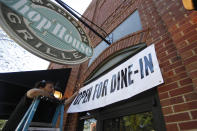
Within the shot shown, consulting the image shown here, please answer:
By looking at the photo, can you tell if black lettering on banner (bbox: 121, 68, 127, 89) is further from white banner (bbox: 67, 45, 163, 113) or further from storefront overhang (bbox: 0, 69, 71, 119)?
storefront overhang (bbox: 0, 69, 71, 119)

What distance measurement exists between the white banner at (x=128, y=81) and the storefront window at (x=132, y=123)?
0.48 meters

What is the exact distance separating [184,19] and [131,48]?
39.5 inches

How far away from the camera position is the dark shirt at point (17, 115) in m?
1.55

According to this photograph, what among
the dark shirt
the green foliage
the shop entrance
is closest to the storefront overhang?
the dark shirt

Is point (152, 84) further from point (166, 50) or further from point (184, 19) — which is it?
point (184, 19)

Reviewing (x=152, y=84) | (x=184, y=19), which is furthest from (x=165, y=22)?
(x=152, y=84)

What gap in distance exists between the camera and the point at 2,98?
95.7 inches

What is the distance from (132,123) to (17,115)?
1.87 m

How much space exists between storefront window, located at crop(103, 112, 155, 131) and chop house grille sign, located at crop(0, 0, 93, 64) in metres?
1.43

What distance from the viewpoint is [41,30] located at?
6.15 feet

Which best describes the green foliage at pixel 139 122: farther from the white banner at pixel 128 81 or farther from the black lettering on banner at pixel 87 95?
the black lettering on banner at pixel 87 95

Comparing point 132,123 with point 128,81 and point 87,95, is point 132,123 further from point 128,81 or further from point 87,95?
point 87,95

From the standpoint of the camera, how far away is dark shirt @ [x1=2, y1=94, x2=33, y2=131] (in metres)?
1.55

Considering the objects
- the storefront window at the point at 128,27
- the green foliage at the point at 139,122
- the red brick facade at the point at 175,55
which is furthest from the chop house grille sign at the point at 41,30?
the green foliage at the point at 139,122
